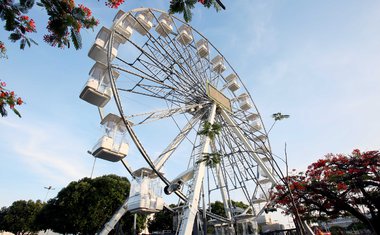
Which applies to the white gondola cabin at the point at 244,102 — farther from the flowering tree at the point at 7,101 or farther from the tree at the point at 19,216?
the tree at the point at 19,216

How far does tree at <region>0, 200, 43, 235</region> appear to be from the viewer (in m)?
36.8

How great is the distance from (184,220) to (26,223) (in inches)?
1571

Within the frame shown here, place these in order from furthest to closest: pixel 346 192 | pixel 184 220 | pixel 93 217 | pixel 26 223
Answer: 1. pixel 26 223
2. pixel 93 217
3. pixel 346 192
4. pixel 184 220

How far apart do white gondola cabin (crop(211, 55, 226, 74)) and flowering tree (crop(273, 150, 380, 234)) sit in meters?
10.7

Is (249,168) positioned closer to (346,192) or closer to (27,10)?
(346,192)

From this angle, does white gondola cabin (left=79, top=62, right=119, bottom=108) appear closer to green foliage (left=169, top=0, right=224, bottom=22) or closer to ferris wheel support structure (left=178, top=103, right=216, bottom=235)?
ferris wheel support structure (left=178, top=103, right=216, bottom=235)

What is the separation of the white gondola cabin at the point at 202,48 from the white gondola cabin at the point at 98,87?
828cm

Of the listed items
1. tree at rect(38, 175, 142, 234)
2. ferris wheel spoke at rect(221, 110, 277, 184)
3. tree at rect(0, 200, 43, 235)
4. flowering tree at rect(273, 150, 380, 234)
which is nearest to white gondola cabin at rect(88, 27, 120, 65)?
ferris wheel spoke at rect(221, 110, 277, 184)

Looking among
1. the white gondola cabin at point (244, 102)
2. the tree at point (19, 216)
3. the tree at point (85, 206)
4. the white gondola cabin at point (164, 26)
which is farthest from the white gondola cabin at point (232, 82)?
the tree at point (19, 216)

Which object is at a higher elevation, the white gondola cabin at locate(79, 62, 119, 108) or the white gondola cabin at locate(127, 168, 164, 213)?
the white gondola cabin at locate(79, 62, 119, 108)

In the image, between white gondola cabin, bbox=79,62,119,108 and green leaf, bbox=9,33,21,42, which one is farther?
white gondola cabin, bbox=79,62,119,108

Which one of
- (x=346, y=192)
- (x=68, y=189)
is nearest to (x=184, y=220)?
(x=346, y=192)

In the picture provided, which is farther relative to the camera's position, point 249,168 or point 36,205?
point 36,205

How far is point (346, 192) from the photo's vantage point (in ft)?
34.9
